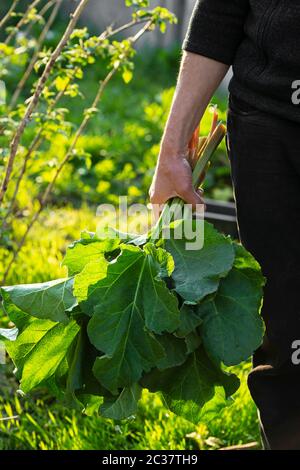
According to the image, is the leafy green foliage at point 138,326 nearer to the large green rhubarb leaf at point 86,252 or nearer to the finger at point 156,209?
the large green rhubarb leaf at point 86,252

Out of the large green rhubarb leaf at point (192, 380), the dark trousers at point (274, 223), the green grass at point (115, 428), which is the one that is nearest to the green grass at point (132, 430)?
the green grass at point (115, 428)

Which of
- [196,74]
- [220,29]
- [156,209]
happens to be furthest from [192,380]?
[220,29]

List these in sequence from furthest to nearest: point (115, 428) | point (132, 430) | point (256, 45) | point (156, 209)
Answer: point (132, 430) → point (115, 428) → point (156, 209) → point (256, 45)

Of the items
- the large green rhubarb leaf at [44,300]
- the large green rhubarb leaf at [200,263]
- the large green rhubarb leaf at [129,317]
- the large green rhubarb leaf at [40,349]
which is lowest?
the large green rhubarb leaf at [40,349]

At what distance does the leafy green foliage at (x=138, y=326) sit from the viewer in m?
2.04

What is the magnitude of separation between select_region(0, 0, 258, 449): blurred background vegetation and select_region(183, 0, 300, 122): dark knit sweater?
25.9 inches

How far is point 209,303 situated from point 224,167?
381 centimetres

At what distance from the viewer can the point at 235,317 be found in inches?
81.9

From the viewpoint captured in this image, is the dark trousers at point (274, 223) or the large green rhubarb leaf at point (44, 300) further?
the dark trousers at point (274, 223)

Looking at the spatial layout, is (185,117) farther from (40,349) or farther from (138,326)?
(40,349)

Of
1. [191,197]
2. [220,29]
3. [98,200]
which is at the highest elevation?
[220,29]

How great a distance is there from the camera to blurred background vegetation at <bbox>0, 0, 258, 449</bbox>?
2.91 metres

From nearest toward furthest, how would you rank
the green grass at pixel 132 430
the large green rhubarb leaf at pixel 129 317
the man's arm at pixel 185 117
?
the large green rhubarb leaf at pixel 129 317, the man's arm at pixel 185 117, the green grass at pixel 132 430

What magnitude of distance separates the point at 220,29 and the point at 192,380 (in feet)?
2.80
